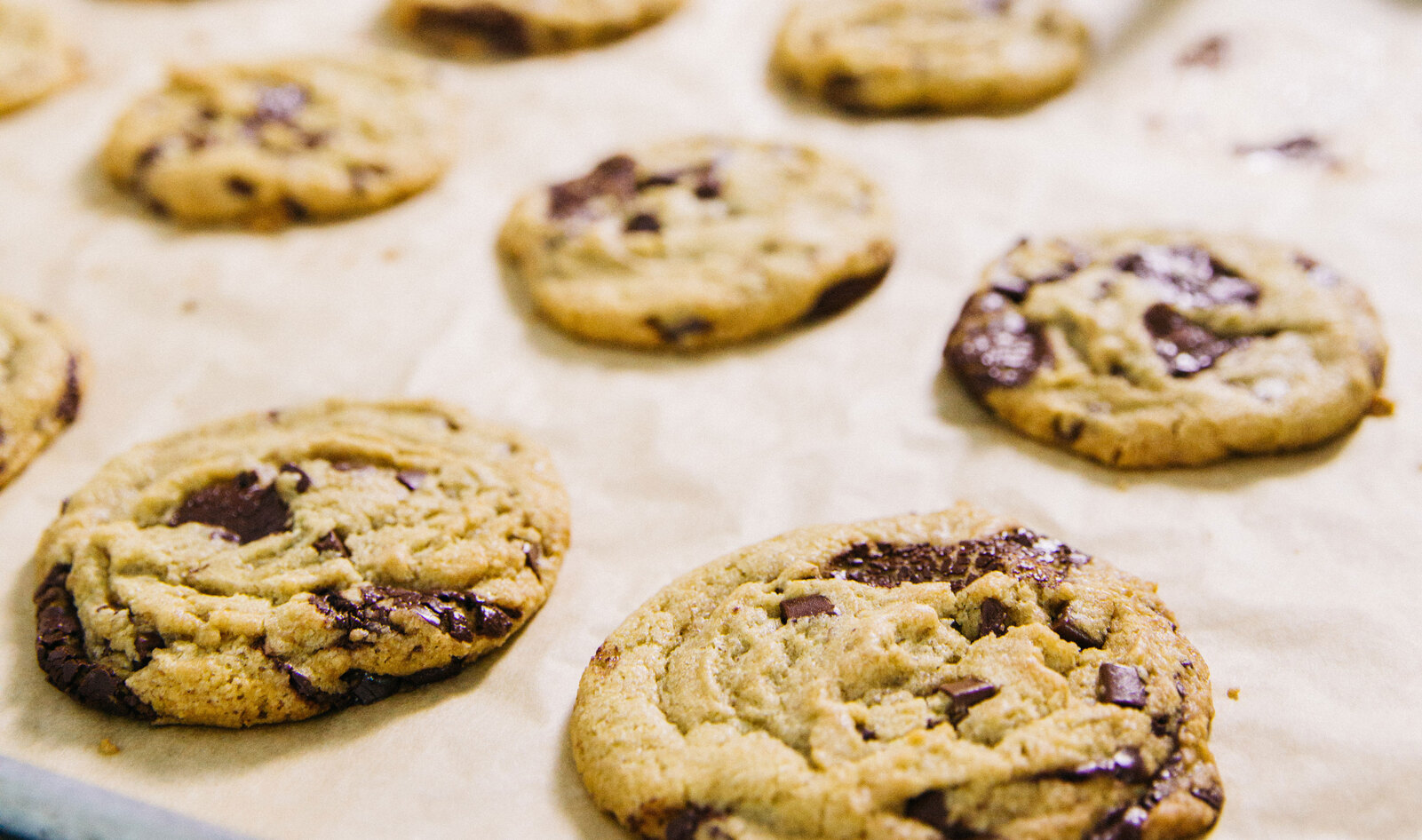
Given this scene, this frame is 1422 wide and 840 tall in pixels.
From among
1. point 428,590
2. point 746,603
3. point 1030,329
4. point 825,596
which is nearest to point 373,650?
point 428,590

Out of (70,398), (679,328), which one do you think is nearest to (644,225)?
(679,328)

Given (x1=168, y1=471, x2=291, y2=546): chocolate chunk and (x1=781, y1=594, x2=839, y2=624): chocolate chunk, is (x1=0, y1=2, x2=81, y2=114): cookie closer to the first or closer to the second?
(x1=168, y1=471, x2=291, y2=546): chocolate chunk

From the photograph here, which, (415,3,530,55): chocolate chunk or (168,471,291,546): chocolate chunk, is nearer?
(168,471,291,546): chocolate chunk

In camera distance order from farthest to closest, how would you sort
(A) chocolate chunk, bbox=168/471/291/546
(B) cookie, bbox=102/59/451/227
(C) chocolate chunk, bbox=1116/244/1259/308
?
(B) cookie, bbox=102/59/451/227, (C) chocolate chunk, bbox=1116/244/1259/308, (A) chocolate chunk, bbox=168/471/291/546

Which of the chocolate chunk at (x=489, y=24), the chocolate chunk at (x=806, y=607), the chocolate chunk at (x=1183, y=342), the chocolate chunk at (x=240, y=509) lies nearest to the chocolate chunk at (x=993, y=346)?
the chocolate chunk at (x=1183, y=342)

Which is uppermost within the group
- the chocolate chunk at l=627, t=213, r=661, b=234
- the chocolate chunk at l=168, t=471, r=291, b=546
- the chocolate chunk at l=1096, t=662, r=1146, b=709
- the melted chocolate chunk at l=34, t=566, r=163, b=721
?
the chocolate chunk at l=627, t=213, r=661, b=234

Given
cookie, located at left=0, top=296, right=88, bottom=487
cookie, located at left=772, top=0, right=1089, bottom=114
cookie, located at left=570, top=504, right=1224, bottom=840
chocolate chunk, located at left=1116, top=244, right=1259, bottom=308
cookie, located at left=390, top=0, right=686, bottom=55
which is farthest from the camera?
→ cookie, located at left=390, top=0, right=686, bottom=55

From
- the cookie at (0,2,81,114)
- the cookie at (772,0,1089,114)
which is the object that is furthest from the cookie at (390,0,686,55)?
the cookie at (0,2,81,114)
